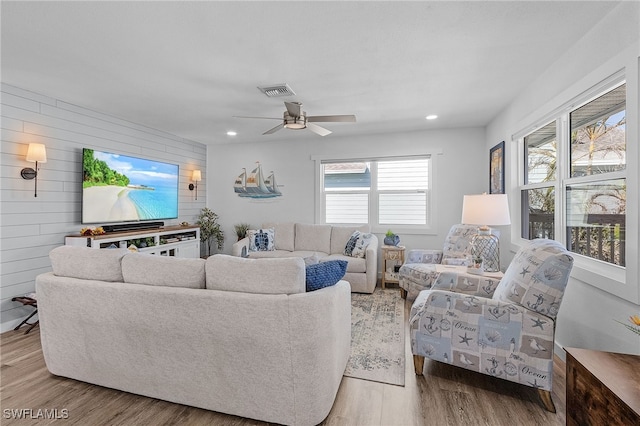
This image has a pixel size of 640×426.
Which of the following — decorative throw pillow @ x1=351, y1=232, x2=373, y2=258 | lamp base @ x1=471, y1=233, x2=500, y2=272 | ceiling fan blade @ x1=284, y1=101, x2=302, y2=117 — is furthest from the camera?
decorative throw pillow @ x1=351, y1=232, x2=373, y2=258

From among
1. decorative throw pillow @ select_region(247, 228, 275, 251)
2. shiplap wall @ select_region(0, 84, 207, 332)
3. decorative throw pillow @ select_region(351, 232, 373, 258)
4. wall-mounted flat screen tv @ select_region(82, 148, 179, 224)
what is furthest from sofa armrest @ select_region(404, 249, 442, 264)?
shiplap wall @ select_region(0, 84, 207, 332)

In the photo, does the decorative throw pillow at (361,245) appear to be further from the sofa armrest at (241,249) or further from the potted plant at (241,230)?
the potted plant at (241,230)

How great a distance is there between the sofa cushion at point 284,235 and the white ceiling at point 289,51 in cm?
208

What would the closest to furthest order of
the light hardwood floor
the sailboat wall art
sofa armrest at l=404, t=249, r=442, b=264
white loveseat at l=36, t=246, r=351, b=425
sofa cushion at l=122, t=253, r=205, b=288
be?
1. white loveseat at l=36, t=246, r=351, b=425
2. the light hardwood floor
3. sofa cushion at l=122, t=253, r=205, b=288
4. sofa armrest at l=404, t=249, r=442, b=264
5. the sailboat wall art

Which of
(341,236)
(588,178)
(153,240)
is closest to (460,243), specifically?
(341,236)

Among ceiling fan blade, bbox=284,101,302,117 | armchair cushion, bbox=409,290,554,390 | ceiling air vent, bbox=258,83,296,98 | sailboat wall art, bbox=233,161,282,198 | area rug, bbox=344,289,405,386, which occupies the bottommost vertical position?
area rug, bbox=344,289,405,386

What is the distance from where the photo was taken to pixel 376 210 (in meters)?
5.15

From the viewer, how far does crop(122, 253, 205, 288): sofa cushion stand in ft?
6.03

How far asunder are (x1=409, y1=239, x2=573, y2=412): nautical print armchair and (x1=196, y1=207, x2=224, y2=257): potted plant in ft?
15.1

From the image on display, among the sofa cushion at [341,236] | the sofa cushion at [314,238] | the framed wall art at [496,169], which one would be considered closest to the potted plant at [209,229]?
the sofa cushion at [314,238]

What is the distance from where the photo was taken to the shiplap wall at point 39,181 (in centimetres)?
304

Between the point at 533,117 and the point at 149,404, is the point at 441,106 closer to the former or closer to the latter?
the point at 533,117

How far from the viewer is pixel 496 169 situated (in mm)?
4035

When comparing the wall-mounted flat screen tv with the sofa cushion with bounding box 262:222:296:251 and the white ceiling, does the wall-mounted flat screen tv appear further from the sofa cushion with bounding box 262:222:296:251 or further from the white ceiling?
the sofa cushion with bounding box 262:222:296:251
